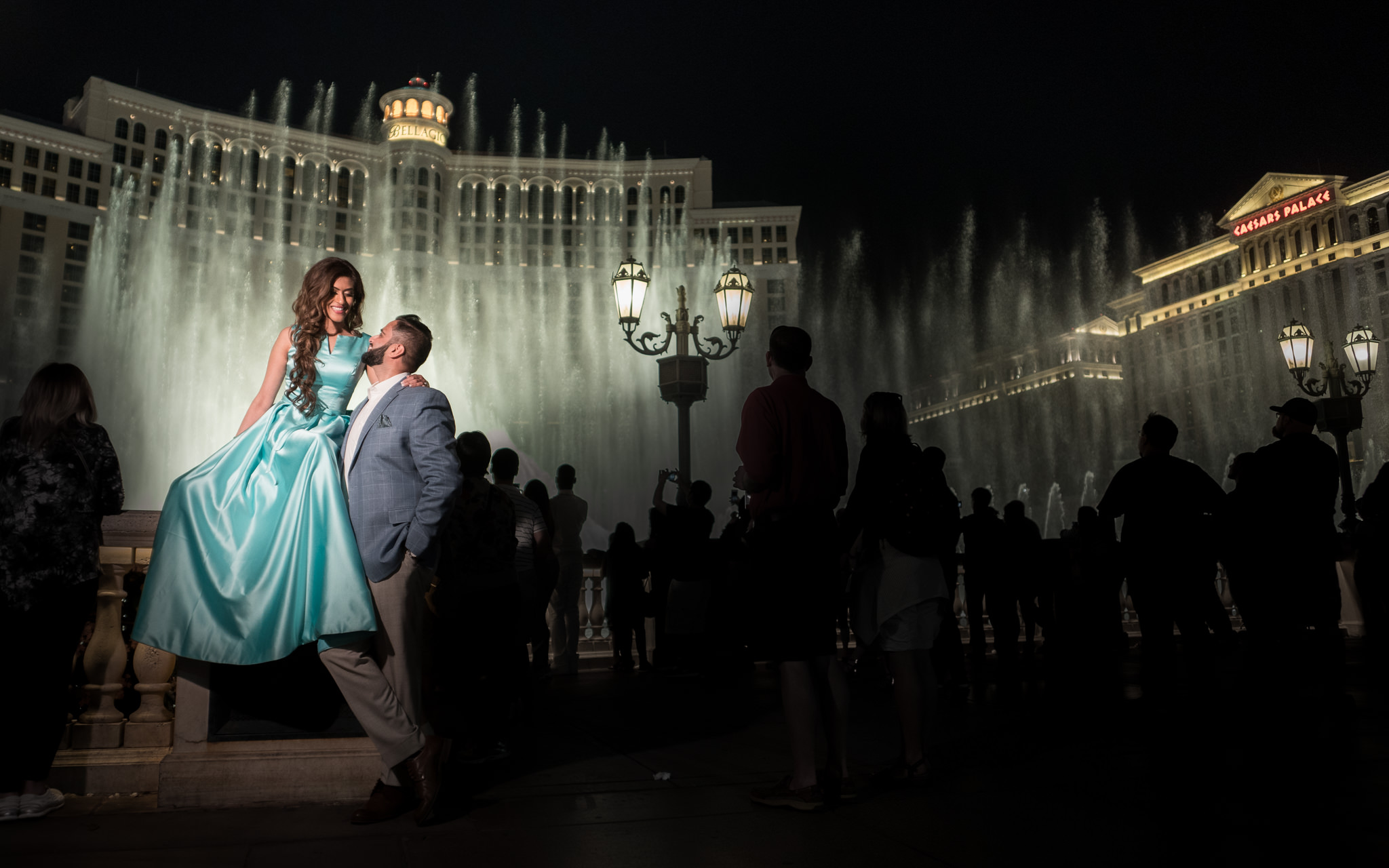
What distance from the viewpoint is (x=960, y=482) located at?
58.2 m

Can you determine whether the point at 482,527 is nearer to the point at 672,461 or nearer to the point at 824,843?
the point at 824,843

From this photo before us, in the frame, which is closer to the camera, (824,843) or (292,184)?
(824,843)

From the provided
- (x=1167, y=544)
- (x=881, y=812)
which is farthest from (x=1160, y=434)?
(x=881, y=812)

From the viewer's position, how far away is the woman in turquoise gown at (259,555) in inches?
118

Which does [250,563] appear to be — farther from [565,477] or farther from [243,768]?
[565,477]

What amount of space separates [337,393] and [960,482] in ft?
191

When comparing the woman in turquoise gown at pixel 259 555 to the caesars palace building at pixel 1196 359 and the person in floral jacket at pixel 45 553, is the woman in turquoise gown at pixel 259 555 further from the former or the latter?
the caesars palace building at pixel 1196 359

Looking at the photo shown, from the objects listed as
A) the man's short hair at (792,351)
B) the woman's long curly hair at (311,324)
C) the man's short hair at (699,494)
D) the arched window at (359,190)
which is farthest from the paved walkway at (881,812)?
the arched window at (359,190)

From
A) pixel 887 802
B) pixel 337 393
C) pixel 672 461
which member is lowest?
pixel 887 802

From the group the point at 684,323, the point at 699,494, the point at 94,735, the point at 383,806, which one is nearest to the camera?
the point at 383,806

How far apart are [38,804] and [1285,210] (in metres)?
80.0

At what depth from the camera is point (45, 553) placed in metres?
3.24

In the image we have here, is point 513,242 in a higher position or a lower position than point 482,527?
higher

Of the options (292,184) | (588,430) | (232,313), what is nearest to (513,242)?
(292,184)
